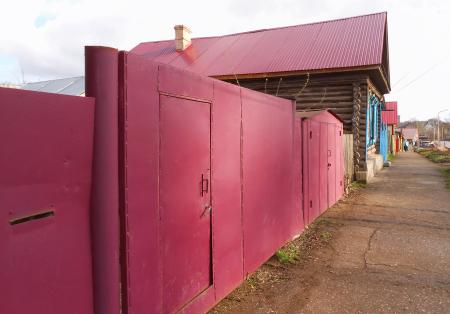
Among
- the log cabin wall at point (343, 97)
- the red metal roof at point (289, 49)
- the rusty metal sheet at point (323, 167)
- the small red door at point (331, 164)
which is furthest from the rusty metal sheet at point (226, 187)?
the red metal roof at point (289, 49)

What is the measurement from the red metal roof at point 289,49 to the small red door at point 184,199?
10.6 meters

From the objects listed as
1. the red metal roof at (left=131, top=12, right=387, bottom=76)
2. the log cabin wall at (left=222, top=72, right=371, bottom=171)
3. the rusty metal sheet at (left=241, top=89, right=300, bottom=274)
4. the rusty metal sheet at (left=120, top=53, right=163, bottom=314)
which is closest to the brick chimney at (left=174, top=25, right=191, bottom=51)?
the red metal roof at (left=131, top=12, right=387, bottom=76)

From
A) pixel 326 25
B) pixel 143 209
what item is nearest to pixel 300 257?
pixel 143 209

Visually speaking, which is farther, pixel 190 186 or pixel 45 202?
pixel 190 186

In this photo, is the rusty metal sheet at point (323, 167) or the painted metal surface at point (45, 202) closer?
the painted metal surface at point (45, 202)

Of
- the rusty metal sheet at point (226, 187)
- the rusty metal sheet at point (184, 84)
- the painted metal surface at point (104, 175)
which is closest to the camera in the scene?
the painted metal surface at point (104, 175)

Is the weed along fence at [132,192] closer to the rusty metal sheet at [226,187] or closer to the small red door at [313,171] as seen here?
the rusty metal sheet at [226,187]

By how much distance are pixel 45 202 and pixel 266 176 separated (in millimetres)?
3598

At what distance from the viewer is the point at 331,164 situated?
9516 millimetres

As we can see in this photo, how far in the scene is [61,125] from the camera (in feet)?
7.54

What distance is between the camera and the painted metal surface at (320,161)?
24.3 ft

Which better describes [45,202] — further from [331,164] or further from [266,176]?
[331,164]

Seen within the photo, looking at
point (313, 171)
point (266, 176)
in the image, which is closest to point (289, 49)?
point (313, 171)

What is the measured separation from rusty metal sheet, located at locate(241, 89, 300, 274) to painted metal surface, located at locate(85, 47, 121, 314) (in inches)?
89.5
